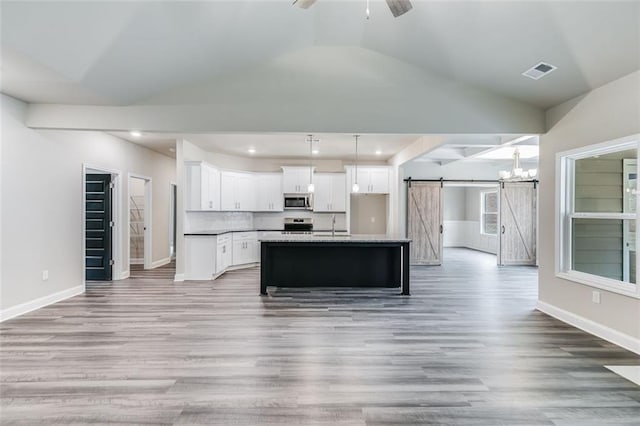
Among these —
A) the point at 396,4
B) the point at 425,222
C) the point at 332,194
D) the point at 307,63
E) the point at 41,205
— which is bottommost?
the point at 425,222

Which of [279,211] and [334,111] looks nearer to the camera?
[334,111]

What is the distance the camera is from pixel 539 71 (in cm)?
382

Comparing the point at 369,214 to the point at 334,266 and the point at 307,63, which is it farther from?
the point at 307,63

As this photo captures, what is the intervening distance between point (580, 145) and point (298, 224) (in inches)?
245

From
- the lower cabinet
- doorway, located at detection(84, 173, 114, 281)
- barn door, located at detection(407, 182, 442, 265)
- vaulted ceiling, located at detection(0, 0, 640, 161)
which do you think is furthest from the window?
doorway, located at detection(84, 173, 114, 281)

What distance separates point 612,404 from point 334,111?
393 centimetres

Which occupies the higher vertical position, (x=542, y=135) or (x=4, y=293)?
(x=542, y=135)

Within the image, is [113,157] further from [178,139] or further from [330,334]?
[330,334]

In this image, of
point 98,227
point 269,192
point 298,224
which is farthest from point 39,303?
point 298,224

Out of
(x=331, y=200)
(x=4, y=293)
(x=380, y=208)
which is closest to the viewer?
(x=4, y=293)

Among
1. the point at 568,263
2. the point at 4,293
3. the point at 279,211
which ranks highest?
the point at 279,211

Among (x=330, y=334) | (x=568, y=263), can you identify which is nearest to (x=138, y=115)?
(x=330, y=334)

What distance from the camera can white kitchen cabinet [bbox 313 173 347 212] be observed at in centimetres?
875

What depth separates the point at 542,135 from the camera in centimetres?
476
